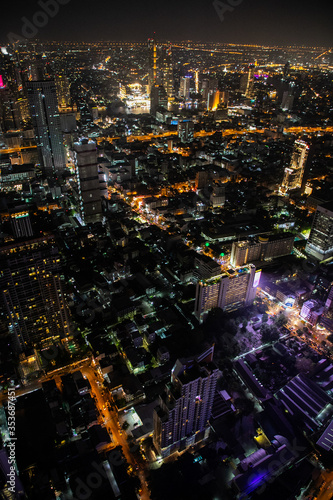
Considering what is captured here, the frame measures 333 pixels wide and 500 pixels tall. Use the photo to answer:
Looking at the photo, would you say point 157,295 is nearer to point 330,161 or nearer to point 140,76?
point 330,161

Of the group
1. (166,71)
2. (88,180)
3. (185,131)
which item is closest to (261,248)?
(88,180)

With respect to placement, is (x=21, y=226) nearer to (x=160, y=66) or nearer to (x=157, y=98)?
(x=157, y=98)

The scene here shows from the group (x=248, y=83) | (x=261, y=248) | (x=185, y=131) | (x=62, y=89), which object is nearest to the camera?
(x=261, y=248)

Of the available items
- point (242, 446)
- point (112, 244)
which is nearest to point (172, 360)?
point (242, 446)

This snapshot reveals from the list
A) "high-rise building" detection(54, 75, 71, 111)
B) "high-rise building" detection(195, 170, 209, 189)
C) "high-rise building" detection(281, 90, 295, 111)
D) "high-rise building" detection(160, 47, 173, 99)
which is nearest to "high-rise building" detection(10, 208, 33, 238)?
"high-rise building" detection(195, 170, 209, 189)

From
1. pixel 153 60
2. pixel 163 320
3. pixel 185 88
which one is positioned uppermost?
pixel 153 60

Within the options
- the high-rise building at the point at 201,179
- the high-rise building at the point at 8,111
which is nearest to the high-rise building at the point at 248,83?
the high-rise building at the point at 201,179

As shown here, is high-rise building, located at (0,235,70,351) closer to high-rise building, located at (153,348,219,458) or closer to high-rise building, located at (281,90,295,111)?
high-rise building, located at (153,348,219,458)
